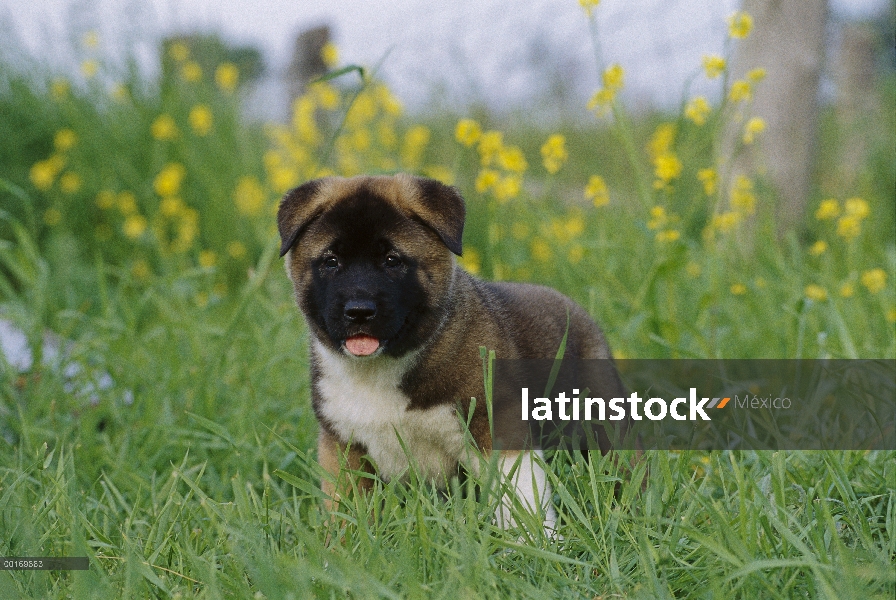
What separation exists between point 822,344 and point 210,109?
21.4ft

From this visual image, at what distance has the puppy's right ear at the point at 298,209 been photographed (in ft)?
10.4

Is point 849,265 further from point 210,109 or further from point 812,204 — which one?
point 210,109

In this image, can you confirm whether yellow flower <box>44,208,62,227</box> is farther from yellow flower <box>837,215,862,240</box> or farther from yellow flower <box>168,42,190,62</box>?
yellow flower <box>837,215,862,240</box>

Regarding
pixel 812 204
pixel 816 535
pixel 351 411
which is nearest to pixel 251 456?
pixel 351 411

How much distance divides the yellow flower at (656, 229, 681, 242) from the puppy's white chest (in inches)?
74.8

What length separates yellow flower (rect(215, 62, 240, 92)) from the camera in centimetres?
862

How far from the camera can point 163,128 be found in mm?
7535

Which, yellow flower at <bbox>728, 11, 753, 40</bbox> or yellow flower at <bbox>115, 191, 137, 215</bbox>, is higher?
yellow flower at <bbox>728, 11, 753, 40</bbox>

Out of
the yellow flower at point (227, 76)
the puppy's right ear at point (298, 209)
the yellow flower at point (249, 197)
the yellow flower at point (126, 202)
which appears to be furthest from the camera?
the yellow flower at point (227, 76)

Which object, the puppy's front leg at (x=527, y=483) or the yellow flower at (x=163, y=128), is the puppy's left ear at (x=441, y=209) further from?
the yellow flower at (x=163, y=128)

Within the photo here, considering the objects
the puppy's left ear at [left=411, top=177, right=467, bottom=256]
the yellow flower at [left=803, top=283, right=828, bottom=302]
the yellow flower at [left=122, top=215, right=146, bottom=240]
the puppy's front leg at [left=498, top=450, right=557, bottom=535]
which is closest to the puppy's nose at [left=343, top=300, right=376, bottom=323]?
the puppy's left ear at [left=411, top=177, right=467, bottom=256]

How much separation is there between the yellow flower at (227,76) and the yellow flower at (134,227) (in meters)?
1.91

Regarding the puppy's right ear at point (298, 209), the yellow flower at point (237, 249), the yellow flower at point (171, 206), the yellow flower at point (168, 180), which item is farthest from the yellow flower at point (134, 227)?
the puppy's right ear at point (298, 209)

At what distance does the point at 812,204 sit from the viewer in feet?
23.5
